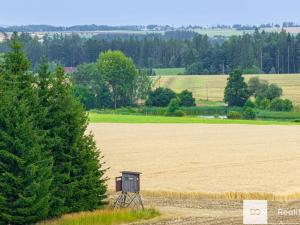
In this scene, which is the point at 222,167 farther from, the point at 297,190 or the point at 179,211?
the point at 179,211

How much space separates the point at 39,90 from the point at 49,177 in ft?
14.1

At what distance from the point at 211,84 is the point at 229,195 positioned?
11890 cm

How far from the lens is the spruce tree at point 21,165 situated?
35.1 meters

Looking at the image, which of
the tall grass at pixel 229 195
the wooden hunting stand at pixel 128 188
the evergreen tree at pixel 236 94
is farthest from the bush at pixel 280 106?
the wooden hunting stand at pixel 128 188

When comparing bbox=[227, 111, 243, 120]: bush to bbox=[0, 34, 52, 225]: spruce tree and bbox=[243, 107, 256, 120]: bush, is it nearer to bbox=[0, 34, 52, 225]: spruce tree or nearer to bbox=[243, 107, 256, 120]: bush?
bbox=[243, 107, 256, 120]: bush

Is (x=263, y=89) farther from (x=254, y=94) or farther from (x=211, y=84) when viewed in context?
(x=211, y=84)

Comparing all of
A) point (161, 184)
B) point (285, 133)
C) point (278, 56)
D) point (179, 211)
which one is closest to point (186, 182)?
point (161, 184)

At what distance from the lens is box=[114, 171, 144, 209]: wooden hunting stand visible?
1531 inches

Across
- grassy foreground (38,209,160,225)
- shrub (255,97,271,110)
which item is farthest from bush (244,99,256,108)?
grassy foreground (38,209,160,225)

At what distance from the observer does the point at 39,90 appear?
39312 millimetres

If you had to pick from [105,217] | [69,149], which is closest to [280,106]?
[69,149]

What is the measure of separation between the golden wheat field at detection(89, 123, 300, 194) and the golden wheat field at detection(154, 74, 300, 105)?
5619cm

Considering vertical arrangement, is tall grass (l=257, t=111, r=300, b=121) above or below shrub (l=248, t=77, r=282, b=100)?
below

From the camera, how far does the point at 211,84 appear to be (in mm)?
162125
